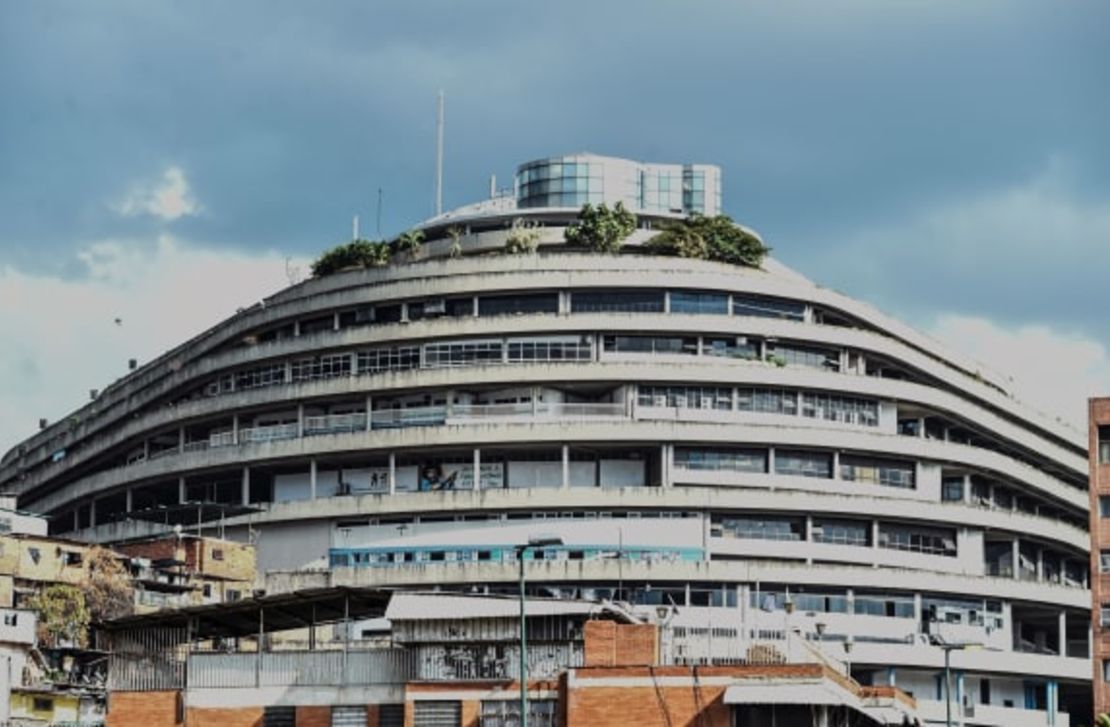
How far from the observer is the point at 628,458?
131 meters

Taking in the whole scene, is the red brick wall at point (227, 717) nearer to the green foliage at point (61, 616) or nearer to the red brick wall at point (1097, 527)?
the green foliage at point (61, 616)

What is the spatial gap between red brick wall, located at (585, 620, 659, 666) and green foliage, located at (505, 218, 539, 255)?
67.1 metres

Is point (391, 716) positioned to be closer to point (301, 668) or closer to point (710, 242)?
point (301, 668)

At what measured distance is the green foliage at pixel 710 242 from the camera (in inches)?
5399

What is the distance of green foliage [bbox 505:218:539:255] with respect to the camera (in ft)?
449

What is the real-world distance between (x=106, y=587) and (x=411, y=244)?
110ft

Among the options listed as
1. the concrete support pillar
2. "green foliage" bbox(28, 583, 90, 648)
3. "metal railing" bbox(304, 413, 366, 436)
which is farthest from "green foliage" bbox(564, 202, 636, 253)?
"green foliage" bbox(28, 583, 90, 648)

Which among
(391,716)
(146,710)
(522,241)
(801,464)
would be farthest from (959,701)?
(146,710)

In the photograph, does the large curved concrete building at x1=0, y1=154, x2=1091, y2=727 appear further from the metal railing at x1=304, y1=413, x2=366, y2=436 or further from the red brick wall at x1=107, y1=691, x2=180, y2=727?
the red brick wall at x1=107, y1=691, x2=180, y2=727

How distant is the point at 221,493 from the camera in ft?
452

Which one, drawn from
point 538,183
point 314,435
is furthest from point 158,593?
point 538,183

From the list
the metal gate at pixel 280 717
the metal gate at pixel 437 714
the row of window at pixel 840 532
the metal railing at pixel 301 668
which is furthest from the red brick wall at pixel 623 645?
the row of window at pixel 840 532

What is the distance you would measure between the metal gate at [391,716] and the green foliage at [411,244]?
2781 inches

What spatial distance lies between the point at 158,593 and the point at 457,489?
1785cm
